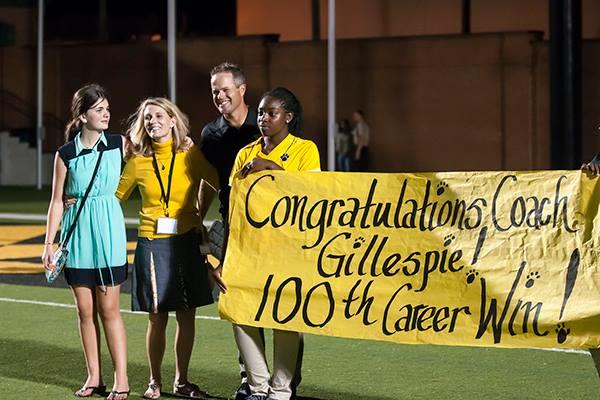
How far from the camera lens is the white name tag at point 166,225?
8344mm

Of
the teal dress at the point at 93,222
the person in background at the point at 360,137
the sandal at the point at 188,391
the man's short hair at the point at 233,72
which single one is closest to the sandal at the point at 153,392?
the sandal at the point at 188,391

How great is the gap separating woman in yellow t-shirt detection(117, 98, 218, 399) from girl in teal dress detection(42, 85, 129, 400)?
130 mm

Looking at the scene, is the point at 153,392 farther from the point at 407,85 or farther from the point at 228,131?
the point at 407,85

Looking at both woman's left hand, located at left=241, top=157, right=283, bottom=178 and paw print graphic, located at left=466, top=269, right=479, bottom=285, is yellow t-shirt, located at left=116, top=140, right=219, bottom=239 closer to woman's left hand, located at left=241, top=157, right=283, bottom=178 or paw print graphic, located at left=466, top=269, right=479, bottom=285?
woman's left hand, located at left=241, top=157, right=283, bottom=178

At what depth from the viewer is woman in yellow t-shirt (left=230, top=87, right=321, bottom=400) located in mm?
7910

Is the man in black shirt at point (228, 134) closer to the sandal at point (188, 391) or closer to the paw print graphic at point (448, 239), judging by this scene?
the sandal at point (188, 391)

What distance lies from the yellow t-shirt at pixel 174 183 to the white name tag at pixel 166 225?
0.04 metres

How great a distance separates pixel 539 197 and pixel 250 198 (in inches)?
60.1

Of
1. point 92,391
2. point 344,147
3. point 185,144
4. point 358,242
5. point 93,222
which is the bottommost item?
point 92,391

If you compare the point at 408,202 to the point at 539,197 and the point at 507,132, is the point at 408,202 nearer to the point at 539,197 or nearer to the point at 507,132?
the point at 539,197

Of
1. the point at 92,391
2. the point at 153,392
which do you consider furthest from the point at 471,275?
the point at 92,391

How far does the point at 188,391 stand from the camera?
8602mm

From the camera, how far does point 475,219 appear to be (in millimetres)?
7738

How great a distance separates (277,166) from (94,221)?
3.77ft
